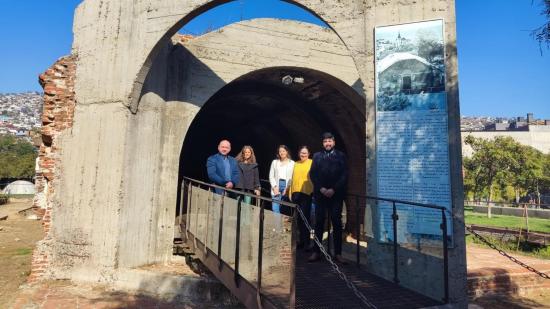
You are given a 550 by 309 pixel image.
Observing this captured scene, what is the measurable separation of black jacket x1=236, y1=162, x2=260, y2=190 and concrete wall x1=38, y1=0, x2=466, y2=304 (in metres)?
1.59

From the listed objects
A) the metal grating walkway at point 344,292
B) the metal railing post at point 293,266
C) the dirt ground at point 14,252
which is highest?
the metal railing post at point 293,266

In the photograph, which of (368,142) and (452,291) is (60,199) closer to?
(368,142)

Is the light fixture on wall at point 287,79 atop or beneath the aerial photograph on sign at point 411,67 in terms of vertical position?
atop

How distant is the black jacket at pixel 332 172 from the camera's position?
551 cm

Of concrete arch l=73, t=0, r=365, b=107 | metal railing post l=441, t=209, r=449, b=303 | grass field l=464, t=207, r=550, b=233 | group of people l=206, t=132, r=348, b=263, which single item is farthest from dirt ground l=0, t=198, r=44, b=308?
grass field l=464, t=207, r=550, b=233

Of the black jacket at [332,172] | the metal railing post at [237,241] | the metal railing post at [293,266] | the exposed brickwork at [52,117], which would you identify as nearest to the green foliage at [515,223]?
the black jacket at [332,172]

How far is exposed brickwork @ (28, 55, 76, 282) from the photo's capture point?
23.1 ft

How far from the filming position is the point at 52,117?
7.18m

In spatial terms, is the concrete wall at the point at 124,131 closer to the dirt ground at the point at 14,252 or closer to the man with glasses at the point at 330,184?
the dirt ground at the point at 14,252

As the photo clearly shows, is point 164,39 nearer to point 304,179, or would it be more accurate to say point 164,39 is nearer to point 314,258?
point 304,179

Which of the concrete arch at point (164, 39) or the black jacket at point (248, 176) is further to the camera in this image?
the black jacket at point (248, 176)

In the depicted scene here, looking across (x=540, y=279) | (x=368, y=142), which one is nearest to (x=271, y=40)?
(x=368, y=142)

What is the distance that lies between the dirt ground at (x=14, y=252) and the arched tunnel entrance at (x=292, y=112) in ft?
19.6

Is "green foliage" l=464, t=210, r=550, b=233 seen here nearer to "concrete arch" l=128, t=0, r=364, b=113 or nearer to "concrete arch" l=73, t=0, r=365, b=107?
"concrete arch" l=73, t=0, r=365, b=107
